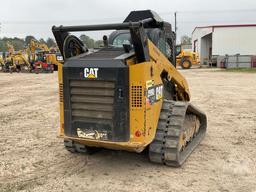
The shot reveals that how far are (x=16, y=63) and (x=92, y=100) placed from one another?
96.4 feet

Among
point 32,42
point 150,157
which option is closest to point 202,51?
point 32,42

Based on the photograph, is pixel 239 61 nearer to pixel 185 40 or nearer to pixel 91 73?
pixel 91 73

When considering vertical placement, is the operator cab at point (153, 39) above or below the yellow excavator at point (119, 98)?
above

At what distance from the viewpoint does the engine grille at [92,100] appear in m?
4.96

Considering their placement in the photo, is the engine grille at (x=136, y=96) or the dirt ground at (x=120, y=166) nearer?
the engine grille at (x=136, y=96)

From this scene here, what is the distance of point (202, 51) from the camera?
45.5 metres

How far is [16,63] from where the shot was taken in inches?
1286

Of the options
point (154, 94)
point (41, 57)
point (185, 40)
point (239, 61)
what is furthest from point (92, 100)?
point (185, 40)

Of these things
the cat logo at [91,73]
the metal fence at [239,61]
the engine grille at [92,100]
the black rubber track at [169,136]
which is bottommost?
the metal fence at [239,61]

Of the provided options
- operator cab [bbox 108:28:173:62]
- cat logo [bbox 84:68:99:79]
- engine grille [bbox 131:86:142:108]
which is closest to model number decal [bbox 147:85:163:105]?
engine grille [bbox 131:86:142:108]

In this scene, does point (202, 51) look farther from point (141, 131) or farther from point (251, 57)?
point (141, 131)

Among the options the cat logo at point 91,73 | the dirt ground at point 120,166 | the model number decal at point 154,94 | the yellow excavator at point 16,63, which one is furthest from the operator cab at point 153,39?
the yellow excavator at point 16,63

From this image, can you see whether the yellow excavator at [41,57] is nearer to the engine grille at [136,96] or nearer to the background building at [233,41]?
the background building at [233,41]

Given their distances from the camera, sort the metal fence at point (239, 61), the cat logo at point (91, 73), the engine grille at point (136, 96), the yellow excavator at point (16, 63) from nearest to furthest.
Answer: the engine grille at point (136, 96) → the cat logo at point (91, 73) → the yellow excavator at point (16, 63) → the metal fence at point (239, 61)
